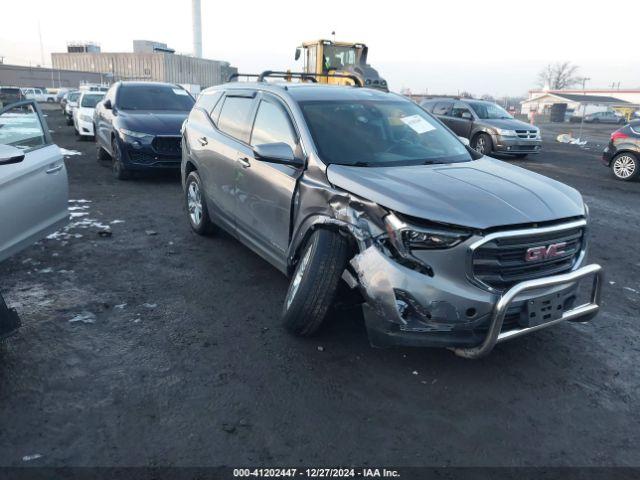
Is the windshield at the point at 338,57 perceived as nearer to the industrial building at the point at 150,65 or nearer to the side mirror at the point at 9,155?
the side mirror at the point at 9,155

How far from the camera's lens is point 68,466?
8.27ft

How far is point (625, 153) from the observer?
1219 cm

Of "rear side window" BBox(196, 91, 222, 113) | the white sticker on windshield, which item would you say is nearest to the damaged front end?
the white sticker on windshield

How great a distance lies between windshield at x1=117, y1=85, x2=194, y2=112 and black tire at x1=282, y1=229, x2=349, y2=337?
7973mm

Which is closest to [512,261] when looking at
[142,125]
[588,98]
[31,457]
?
[31,457]

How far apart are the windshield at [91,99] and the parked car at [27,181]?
12.4 m

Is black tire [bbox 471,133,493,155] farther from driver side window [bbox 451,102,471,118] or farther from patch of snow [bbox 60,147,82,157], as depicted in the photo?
patch of snow [bbox 60,147,82,157]

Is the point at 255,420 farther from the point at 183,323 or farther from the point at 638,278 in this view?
the point at 638,278

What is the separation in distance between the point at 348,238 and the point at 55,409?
6.87 feet

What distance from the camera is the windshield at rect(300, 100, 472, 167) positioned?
13.0ft

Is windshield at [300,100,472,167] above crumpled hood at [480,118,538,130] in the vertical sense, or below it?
above

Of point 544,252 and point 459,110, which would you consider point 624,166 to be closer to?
point 459,110

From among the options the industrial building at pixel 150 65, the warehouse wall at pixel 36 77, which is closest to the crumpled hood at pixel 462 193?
the warehouse wall at pixel 36 77

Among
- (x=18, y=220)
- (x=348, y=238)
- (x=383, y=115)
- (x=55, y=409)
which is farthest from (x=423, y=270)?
(x=18, y=220)
